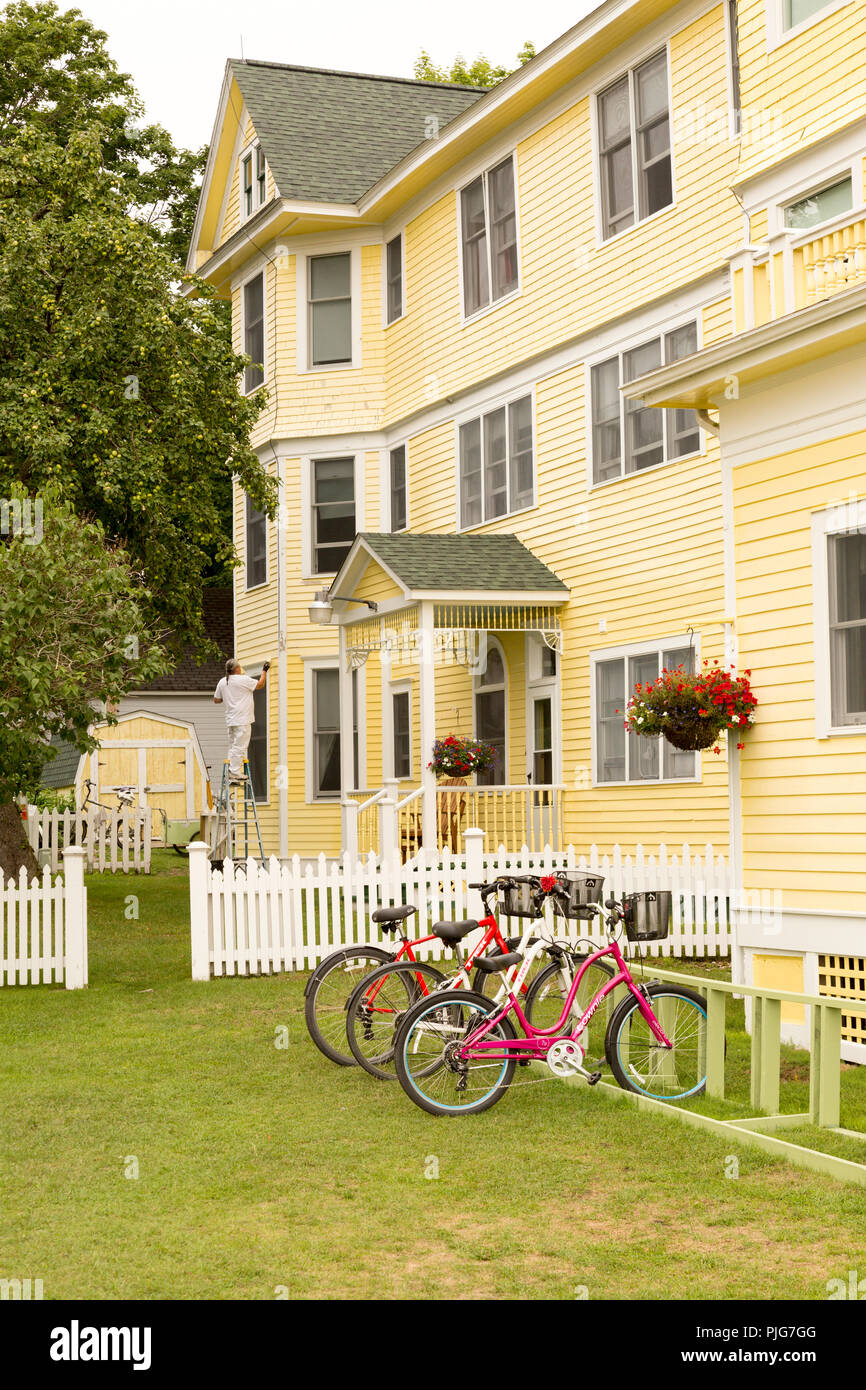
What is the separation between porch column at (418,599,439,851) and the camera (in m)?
19.0

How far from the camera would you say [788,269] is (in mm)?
11203

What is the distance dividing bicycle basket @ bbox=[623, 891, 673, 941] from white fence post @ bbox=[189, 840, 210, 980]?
596cm

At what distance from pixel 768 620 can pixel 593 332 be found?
29.7ft

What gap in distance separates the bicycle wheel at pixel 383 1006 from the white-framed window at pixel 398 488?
612 inches

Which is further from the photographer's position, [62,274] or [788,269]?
[62,274]

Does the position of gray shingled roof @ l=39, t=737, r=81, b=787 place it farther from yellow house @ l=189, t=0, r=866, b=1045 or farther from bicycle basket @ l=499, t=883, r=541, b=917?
bicycle basket @ l=499, t=883, r=541, b=917

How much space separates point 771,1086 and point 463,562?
12.3 metres

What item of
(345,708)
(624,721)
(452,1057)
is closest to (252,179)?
(345,708)

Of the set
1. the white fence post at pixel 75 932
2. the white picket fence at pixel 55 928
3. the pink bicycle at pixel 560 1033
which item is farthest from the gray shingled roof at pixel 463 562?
the pink bicycle at pixel 560 1033

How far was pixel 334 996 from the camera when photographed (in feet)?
33.6

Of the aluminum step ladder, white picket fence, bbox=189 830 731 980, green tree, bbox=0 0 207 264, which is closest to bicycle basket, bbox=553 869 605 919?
white picket fence, bbox=189 830 731 980

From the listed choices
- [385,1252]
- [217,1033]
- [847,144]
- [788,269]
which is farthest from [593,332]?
[385,1252]

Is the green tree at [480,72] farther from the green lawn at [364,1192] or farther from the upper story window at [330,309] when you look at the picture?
the green lawn at [364,1192]
